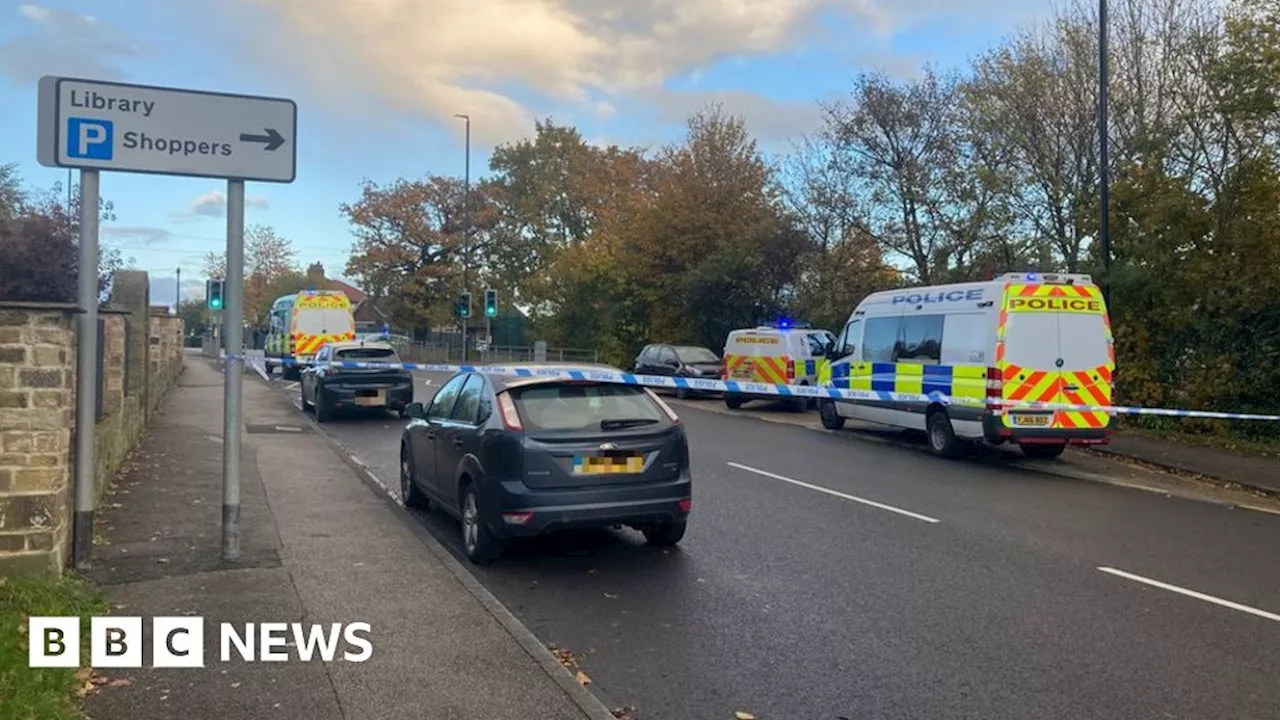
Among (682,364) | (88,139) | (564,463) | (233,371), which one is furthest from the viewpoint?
(682,364)

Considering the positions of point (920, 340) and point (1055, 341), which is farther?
point (920, 340)

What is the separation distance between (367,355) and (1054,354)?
12547 mm

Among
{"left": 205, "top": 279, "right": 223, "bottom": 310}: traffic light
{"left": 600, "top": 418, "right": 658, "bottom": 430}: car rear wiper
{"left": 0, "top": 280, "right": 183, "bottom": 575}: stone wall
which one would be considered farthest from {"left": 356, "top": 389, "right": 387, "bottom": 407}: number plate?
{"left": 205, "top": 279, "right": 223, "bottom": 310}: traffic light

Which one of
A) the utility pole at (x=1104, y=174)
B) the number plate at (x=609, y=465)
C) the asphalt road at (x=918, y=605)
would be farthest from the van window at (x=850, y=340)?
the number plate at (x=609, y=465)

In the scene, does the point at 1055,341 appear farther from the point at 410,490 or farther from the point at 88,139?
the point at 88,139

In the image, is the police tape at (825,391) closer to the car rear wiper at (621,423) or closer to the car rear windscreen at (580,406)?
the car rear windscreen at (580,406)

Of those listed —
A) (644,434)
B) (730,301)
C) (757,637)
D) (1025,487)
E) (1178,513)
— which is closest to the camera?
(757,637)

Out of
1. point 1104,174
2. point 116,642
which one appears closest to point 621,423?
point 116,642

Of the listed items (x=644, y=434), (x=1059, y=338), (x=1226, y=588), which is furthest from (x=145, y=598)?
(x=1059, y=338)

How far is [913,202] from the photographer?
2578 cm

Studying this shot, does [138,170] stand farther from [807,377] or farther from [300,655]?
[807,377]

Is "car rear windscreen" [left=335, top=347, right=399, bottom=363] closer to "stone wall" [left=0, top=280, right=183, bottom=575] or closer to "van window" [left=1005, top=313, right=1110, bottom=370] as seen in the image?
"van window" [left=1005, top=313, right=1110, bottom=370]

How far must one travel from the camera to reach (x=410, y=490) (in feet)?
32.2

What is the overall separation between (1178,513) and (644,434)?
614 centimetres
